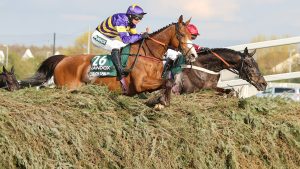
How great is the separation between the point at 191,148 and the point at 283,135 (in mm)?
1438

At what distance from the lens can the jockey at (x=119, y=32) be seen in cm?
922

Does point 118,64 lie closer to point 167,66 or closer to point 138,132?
point 167,66

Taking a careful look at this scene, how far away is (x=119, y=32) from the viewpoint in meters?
9.73

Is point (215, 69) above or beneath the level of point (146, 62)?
beneath

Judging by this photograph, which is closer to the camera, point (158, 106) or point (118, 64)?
point (158, 106)

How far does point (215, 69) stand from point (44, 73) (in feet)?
9.75

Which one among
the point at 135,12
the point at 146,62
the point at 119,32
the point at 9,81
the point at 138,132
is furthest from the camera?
the point at 9,81

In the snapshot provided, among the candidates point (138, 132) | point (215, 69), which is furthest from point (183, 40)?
point (138, 132)

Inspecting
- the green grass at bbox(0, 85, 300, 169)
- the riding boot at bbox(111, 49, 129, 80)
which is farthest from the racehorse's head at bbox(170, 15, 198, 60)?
the green grass at bbox(0, 85, 300, 169)

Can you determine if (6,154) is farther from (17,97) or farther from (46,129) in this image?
(17,97)

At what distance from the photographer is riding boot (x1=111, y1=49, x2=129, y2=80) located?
29.8 feet

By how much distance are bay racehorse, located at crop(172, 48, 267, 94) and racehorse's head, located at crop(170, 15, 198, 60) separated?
175 centimetres

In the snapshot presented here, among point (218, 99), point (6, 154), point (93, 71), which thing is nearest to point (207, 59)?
point (93, 71)

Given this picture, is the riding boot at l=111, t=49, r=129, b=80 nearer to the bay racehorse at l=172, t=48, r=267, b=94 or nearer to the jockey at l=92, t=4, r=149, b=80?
the jockey at l=92, t=4, r=149, b=80
